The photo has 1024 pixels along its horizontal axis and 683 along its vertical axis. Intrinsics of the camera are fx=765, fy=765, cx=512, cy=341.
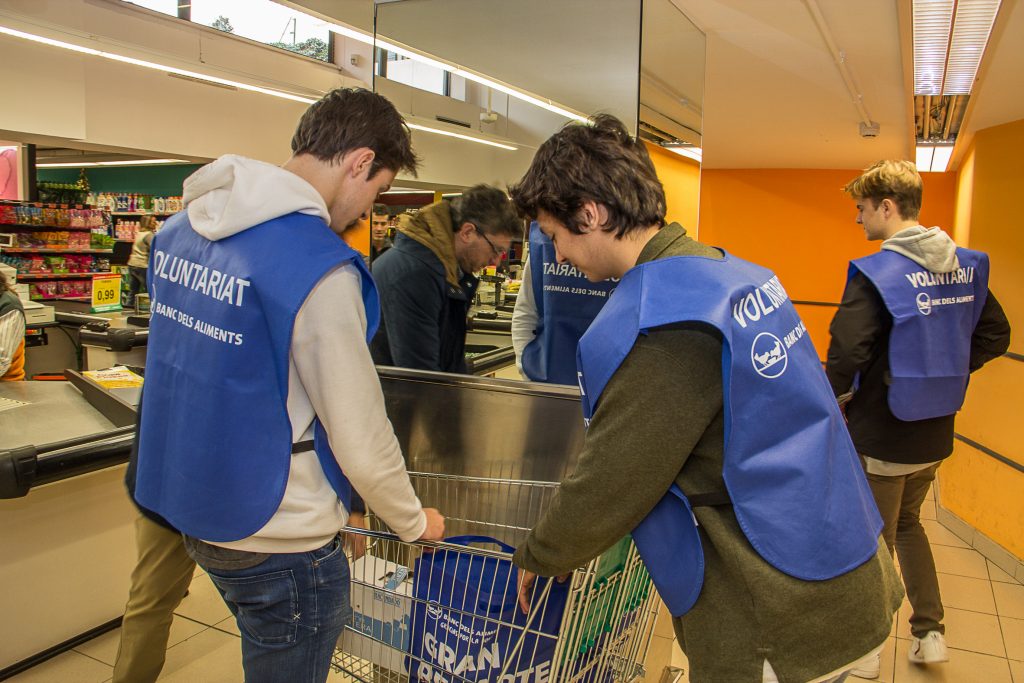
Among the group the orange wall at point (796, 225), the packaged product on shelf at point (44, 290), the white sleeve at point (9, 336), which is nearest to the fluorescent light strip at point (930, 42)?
the white sleeve at point (9, 336)

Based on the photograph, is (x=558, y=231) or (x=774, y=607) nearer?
(x=774, y=607)

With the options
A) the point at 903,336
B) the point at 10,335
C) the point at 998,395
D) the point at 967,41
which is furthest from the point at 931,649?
the point at 10,335

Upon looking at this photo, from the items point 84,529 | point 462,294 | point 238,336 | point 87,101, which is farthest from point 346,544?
point 87,101

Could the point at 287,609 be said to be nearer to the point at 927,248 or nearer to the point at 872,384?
the point at 872,384

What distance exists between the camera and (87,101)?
9609 millimetres

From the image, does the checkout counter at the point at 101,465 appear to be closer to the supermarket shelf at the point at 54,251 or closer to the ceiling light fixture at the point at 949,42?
the ceiling light fixture at the point at 949,42

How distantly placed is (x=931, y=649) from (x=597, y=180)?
3.06 m

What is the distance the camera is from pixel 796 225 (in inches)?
482

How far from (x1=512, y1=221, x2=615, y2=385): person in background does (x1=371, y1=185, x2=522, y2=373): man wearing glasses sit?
0.18 m

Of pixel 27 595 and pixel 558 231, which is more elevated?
pixel 558 231

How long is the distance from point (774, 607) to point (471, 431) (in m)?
1.82

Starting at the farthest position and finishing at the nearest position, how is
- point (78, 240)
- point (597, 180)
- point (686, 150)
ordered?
point (78, 240) → point (686, 150) → point (597, 180)

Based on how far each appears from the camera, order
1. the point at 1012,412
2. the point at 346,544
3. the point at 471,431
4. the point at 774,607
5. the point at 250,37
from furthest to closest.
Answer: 1. the point at 250,37
2. the point at 1012,412
3. the point at 471,431
4. the point at 346,544
5. the point at 774,607

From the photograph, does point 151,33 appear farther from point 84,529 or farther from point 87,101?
point 84,529
